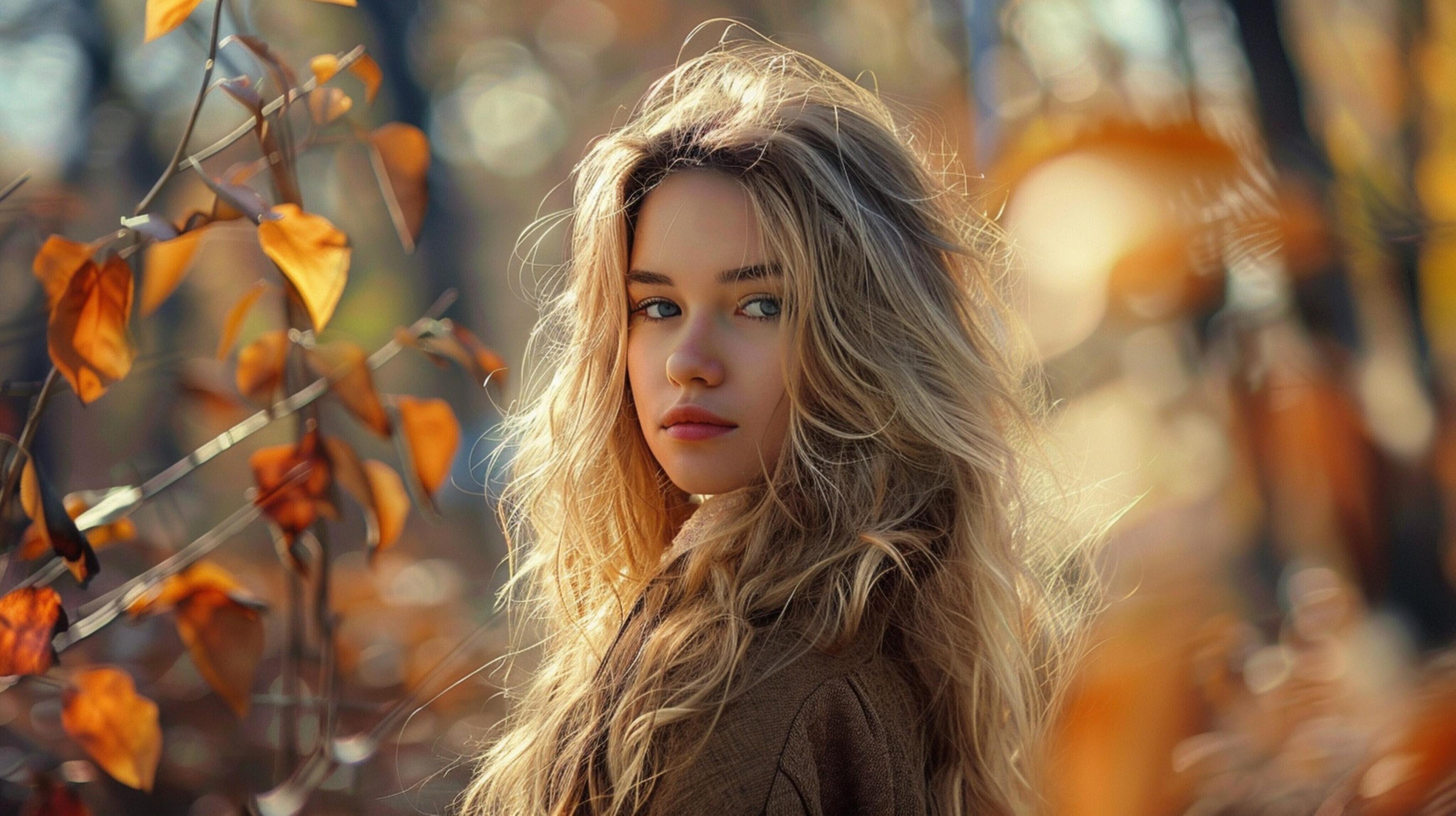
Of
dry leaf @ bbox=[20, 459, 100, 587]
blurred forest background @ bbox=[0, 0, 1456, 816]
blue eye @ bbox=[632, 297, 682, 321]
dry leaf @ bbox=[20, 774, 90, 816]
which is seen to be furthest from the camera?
blurred forest background @ bbox=[0, 0, 1456, 816]

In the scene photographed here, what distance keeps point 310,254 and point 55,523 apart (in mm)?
235

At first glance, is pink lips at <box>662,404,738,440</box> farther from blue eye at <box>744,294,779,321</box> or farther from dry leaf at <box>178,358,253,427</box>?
dry leaf at <box>178,358,253,427</box>

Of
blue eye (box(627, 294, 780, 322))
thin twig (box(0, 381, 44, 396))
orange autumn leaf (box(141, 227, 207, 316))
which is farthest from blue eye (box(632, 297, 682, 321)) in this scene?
thin twig (box(0, 381, 44, 396))

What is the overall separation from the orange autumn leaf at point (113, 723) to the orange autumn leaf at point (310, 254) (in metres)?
0.29

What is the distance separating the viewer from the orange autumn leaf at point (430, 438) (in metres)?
0.85

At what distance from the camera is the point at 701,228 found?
89cm

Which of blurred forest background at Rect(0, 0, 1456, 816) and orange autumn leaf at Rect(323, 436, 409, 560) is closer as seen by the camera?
orange autumn leaf at Rect(323, 436, 409, 560)

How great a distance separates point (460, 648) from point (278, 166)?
1.56ft

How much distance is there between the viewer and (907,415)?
0.87 metres

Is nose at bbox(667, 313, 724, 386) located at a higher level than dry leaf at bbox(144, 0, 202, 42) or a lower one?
lower

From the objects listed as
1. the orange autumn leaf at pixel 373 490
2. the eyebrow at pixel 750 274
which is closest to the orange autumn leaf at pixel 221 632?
the orange autumn leaf at pixel 373 490

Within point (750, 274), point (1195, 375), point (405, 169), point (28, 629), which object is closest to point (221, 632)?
point (28, 629)

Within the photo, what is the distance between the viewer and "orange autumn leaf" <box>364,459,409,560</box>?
0.86 m

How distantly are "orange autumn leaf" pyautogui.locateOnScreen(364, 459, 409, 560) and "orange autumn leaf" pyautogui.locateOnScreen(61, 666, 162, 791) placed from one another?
0.62 feet
